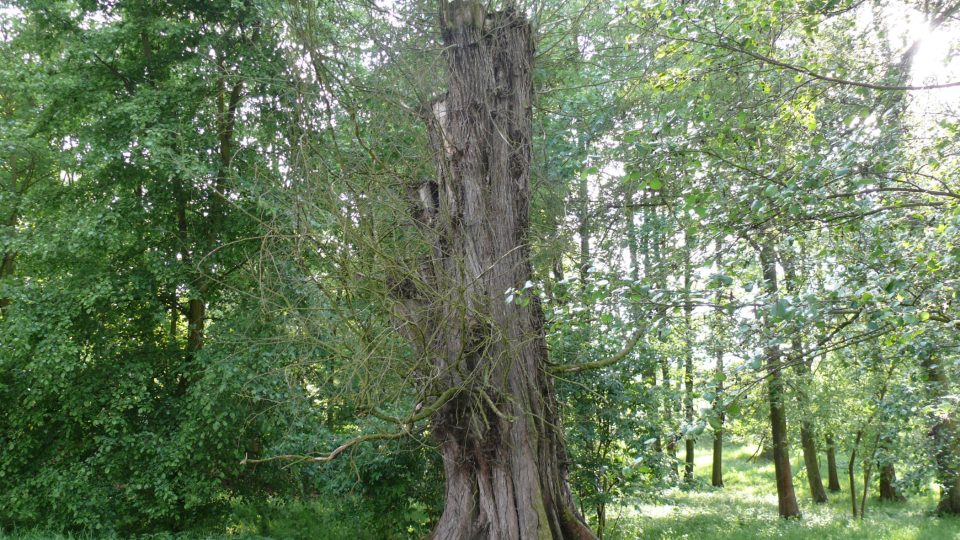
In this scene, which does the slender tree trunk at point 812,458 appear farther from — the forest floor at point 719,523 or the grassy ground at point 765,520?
the forest floor at point 719,523

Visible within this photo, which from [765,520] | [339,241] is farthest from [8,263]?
[765,520]

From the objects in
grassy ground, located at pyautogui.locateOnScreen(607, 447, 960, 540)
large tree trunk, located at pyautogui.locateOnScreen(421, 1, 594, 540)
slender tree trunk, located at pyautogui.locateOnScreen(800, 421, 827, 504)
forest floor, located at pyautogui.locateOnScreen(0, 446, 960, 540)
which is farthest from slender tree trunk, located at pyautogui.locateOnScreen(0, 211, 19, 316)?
slender tree trunk, located at pyautogui.locateOnScreen(800, 421, 827, 504)

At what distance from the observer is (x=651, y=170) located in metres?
4.27

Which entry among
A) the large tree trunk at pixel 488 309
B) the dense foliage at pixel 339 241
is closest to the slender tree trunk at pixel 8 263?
the dense foliage at pixel 339 241

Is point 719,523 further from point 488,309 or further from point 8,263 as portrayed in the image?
point 8,263

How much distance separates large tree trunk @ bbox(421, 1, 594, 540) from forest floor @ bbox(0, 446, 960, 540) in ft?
10.7

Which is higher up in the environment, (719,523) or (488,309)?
(488,309)

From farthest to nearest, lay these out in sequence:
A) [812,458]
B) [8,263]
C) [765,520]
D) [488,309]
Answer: [812,458], [765,520], [8,263], [488,309]

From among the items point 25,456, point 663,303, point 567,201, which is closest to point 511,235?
point 567,201

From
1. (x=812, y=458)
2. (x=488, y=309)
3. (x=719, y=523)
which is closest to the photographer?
(x=488, y=309)

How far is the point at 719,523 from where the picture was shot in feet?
43.8

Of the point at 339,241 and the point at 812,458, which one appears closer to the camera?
the point at 339,241

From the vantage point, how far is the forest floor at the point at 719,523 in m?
10.1

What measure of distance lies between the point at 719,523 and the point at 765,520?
2.84ft
